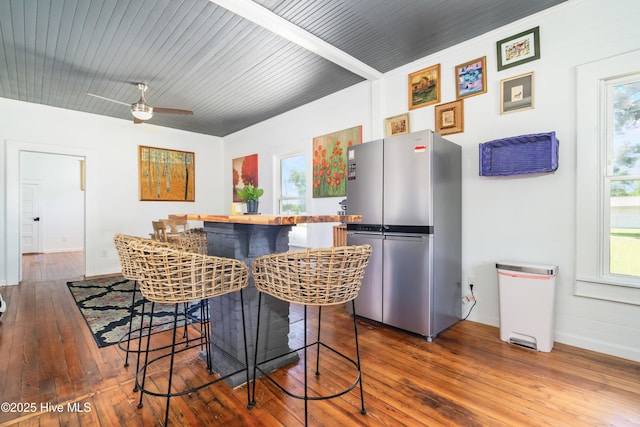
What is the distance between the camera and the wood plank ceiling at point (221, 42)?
2.36 meters

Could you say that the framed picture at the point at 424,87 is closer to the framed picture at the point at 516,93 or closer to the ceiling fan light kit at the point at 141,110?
the framed picture at the point at 516,93

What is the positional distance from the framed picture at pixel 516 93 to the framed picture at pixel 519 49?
0.14m

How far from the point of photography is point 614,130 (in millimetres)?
2203

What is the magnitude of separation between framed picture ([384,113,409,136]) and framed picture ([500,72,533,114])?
3.10 ft

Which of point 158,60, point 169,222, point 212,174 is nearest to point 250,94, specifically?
point 158,60

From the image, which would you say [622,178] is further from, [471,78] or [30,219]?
[30,219]

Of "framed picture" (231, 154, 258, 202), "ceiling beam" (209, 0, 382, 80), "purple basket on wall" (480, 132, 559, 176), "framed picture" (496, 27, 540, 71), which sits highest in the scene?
"ceiling beam" (209, 0, 382, 80)

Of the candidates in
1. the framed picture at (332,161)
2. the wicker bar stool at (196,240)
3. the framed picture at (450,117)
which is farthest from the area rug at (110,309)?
the framed picture at (450,117)

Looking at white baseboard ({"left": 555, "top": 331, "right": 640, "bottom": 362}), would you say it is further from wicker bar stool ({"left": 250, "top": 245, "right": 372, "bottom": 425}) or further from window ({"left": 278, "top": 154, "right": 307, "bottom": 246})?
window ({"left": 278, "top": 154, "right": 307, "bottom": 246})

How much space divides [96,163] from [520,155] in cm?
610

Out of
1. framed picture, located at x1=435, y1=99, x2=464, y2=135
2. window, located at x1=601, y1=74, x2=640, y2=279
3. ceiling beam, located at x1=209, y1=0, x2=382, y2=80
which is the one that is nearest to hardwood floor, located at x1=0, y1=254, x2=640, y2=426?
window, located at x1=601, y1=74, x2=640, y2=279

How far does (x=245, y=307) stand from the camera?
5.92 feet

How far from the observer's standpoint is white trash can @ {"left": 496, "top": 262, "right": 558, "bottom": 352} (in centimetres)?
221

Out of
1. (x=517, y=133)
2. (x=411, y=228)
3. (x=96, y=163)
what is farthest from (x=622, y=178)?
(x=96, y=163)
